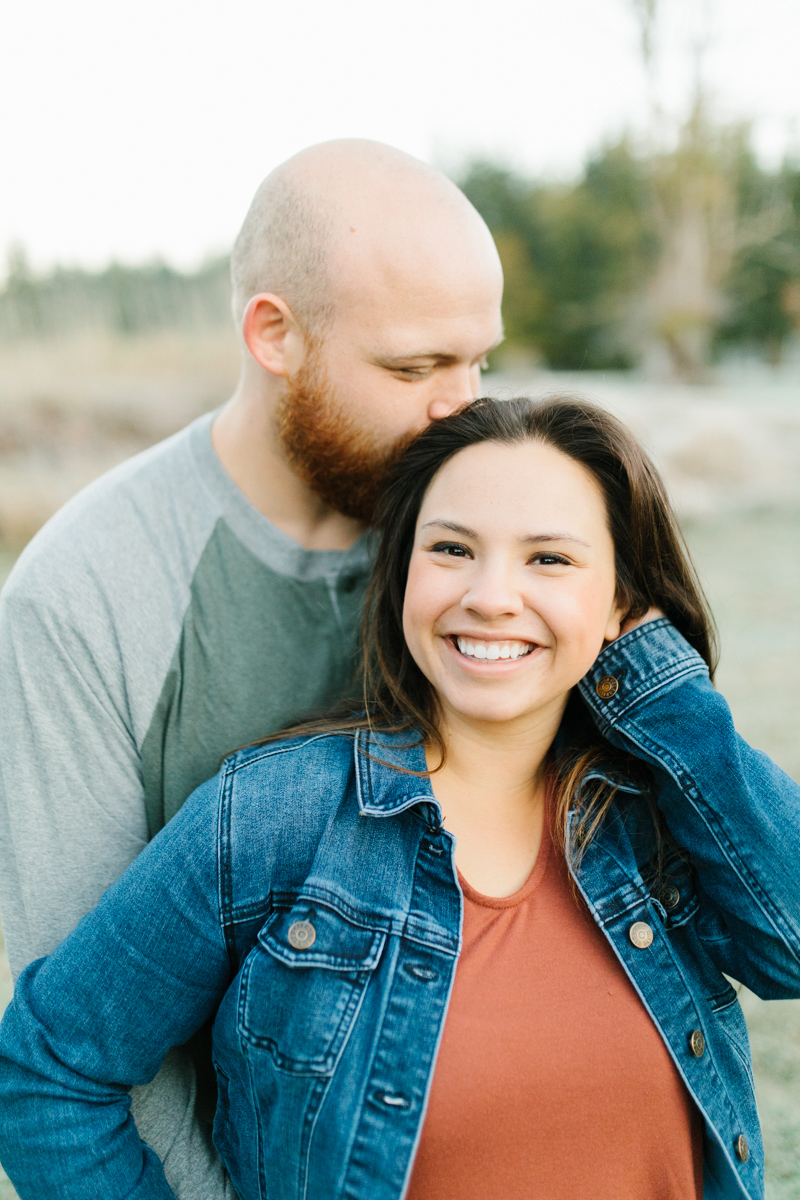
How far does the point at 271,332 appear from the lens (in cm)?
201

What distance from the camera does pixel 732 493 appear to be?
925 centimetres

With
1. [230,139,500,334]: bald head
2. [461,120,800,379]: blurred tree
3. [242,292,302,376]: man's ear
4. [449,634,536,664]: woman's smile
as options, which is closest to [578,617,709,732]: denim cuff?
[449,634,536,664]: woman's smile

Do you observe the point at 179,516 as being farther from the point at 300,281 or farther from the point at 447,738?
the point at 447,738

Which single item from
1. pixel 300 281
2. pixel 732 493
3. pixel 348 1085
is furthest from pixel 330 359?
pixel 732 493

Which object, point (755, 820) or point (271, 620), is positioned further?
point (271, 620)

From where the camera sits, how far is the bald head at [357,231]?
187 cm

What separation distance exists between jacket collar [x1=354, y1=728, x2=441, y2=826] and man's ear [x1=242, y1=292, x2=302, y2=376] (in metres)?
0.89

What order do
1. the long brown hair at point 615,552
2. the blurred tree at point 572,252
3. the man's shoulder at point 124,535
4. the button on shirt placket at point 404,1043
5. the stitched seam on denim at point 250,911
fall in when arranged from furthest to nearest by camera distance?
the blurred tree at point 572,252 → the man's shoulder at point 124,535 → the long brown hair at point 615,552 → the stitched seam on denim at point 250,911 → the button on shirt placket at point 404,1043

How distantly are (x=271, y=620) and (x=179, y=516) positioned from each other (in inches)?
11.1

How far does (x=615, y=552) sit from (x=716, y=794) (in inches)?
17.4

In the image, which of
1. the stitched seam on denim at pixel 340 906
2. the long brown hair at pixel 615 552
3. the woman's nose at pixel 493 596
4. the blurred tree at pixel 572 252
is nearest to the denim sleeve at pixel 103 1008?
the stitched seam on denim at pixel 340 906

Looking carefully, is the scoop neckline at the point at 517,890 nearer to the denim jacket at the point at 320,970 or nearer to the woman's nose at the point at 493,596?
the denim jacket at the point at 320,970

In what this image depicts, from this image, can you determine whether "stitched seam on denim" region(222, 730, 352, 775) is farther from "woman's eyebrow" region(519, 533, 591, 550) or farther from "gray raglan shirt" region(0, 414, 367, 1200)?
"woman's eyebrow" region(519, 533, 591, 550)

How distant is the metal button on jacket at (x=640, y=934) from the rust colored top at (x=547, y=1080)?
0.04 m
